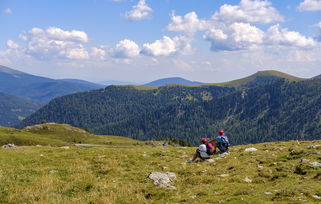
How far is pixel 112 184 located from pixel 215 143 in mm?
13381

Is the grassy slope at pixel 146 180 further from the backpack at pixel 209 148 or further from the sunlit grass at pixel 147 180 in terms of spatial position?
the backpack at pixel 209 148

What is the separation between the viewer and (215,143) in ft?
83.6

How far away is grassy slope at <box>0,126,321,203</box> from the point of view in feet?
40.4

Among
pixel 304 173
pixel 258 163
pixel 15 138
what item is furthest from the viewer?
pixel 15 138

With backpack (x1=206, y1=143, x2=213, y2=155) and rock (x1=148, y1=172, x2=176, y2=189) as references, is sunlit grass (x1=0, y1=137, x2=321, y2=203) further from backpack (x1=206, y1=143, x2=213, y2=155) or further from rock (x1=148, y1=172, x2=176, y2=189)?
backpack (x1=206, y1=143, x2=213, y2=155)

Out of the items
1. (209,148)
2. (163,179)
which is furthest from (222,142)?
(163,179)

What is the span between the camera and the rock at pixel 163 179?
15.0 meters

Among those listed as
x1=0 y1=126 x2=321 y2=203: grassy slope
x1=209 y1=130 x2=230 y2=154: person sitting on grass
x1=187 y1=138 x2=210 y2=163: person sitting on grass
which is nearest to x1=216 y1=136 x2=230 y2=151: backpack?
x1=209 y1=130 x2=230 y2=154: person sitting on grass

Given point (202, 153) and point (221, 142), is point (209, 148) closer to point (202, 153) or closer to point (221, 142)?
point (221, 142)

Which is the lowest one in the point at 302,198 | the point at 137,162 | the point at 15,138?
the point at 15,138

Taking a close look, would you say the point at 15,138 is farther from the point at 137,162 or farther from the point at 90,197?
the point at 90,197

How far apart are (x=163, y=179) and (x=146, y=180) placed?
107 cm

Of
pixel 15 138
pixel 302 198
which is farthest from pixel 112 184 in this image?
pixel 15 138

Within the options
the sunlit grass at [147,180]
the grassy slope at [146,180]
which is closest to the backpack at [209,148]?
the sunlit grass at [147,180]
